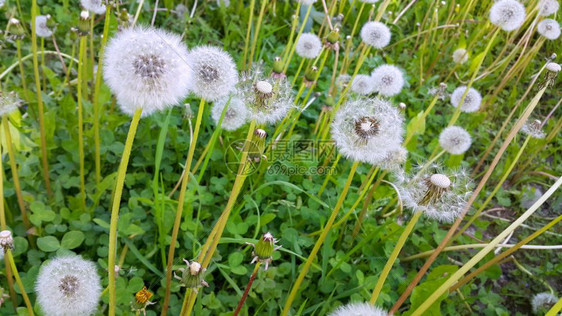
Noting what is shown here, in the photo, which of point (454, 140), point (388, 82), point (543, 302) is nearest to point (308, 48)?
point (388, 82)

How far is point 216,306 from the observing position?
161 centimetres

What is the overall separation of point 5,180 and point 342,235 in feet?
4.99

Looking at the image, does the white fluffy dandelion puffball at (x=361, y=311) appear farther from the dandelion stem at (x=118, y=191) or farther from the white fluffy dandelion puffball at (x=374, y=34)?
the white fluffy dandelion puffball at (x=374, y=34)

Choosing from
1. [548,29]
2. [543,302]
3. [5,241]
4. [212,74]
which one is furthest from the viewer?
[548,29]

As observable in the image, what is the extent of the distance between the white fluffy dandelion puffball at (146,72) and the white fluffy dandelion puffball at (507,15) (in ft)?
6.60

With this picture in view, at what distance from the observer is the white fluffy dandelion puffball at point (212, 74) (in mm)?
1302

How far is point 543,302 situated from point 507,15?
58.9 inches

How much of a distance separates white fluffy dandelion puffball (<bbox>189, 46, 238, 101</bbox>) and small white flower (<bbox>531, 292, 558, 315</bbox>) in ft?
5.80

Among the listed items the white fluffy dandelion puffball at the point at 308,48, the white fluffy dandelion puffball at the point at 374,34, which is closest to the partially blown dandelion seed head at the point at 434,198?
the white fluffy dandelion puffball at the point at 374,34

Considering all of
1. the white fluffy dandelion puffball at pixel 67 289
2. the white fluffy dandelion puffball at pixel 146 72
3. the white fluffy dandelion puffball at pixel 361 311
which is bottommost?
the white fluffy dandelion puffball at pixel 67 289

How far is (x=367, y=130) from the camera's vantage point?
1.41m

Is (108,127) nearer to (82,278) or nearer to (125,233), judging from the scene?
(125,233)

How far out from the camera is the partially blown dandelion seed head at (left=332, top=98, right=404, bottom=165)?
141 centimetres

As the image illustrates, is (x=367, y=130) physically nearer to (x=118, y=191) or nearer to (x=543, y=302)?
(x=118, y=191)
